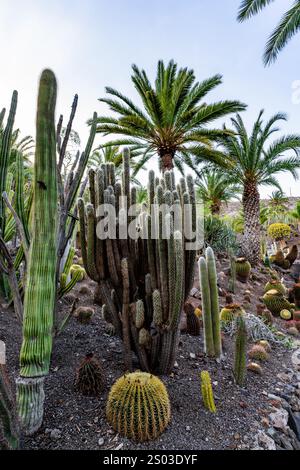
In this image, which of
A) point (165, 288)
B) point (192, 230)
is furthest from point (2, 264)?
point (192, 230)

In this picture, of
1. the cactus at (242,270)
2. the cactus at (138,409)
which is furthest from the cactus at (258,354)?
the cactus at (242,270)

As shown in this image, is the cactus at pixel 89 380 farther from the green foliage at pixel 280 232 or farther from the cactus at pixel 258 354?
the green foliage at pixel 280 232

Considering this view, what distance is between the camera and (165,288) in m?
2.71

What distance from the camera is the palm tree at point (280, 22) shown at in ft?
25.9

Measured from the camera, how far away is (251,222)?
36.9 ft

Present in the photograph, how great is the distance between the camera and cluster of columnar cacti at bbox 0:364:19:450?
1766 millimetres

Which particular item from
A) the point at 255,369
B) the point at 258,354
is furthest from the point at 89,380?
the point at 258,354

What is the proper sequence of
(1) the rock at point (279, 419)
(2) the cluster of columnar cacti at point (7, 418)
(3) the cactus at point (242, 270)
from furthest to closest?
(3) the cactus at point (242, 270)
(1) the rock at point (279, 419)
(2) the cluster of columnar cacti at point (7, 418)

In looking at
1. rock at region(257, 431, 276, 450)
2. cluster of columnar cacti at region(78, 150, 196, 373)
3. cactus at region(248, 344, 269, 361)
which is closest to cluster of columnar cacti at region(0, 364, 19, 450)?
cluster of columnar cacti at region(78, 150, 196, 373)

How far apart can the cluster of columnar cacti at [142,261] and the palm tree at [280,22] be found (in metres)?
7.57

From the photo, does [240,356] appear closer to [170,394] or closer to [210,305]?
[210,305]

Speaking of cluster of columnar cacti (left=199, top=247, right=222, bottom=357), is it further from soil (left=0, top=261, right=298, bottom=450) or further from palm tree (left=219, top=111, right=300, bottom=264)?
palm tree (left=219, top=111, right=300, bottom=264)
